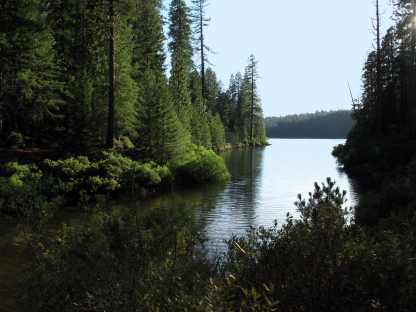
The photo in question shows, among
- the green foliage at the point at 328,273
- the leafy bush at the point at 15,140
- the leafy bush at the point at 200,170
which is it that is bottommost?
the leafy bush at the point at 200,170

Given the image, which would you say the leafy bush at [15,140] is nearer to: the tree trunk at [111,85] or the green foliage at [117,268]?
the tree trunk at [111,85]

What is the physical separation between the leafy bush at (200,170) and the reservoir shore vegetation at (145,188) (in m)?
0.14

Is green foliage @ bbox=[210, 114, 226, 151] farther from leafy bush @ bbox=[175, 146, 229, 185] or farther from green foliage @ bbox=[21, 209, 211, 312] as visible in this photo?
green foliage @ bbox=[21, 209, 211, 312]

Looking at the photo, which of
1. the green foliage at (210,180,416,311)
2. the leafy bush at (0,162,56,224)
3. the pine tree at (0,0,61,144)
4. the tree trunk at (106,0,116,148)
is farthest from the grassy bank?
the pine tree at (0,0,61,144)

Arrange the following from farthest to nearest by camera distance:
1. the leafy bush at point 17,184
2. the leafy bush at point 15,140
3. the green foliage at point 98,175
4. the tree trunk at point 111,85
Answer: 1. the leafy bush at point 15,140
2. the tree trunk at point 111,85
3. the green foliage at point 98,175
4. the leafy bush at point 17,184

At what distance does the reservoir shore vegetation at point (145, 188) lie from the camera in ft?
14.8

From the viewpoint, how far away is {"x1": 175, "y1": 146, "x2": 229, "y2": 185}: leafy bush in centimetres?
2742

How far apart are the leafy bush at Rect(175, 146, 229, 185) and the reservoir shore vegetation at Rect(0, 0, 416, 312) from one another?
0.14 metres

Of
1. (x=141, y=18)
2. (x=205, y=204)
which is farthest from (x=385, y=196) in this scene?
(x=141, y=18)

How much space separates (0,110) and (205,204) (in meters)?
14.5

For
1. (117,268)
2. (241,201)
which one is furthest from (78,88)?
(117,268)

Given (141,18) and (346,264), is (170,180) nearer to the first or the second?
(346,264)

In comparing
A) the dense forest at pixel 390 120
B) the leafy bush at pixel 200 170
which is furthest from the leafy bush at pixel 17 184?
the dense forest at pixel 390 120

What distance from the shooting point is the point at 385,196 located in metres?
13.6
